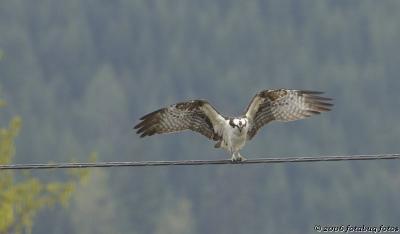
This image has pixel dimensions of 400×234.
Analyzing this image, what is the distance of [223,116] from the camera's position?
17.2 m

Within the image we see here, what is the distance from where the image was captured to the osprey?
56.5 ft

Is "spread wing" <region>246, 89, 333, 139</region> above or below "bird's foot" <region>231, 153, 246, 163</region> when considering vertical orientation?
above

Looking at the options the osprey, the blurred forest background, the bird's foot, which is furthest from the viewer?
the blurred forest background

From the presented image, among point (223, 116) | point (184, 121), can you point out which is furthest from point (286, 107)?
point (184, 121)

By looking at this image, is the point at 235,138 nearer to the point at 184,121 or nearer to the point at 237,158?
the point at 237,158

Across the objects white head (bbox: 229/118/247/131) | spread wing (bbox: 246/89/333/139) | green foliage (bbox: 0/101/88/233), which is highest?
spread wing (bbox: 246/89/333/139)

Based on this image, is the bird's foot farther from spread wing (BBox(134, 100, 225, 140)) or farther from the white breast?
spread wing (BBox(134, 100, 225, 140))

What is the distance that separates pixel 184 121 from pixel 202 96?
9912 cm

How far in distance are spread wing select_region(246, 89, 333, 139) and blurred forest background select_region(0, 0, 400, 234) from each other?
1912 inches

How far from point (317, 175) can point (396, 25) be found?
41.4 metres

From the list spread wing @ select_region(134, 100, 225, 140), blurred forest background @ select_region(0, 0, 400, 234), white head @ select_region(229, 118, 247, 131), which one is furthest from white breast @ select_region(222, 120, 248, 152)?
blurred forest background @ select_region(0, 0, 400, 234)

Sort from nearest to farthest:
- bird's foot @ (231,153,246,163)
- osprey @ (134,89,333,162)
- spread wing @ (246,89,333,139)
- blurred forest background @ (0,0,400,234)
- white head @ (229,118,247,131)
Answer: bird's foot @ (231,153,246,163) < white head @ (229,118,247,131) < osprey @ (134,89,333,162) < spread wing @ (246,89,333,139) < blurred forest background @ (0,0,400,234)

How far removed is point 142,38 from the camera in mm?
142750

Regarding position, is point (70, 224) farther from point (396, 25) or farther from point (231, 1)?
point (231, 1)
